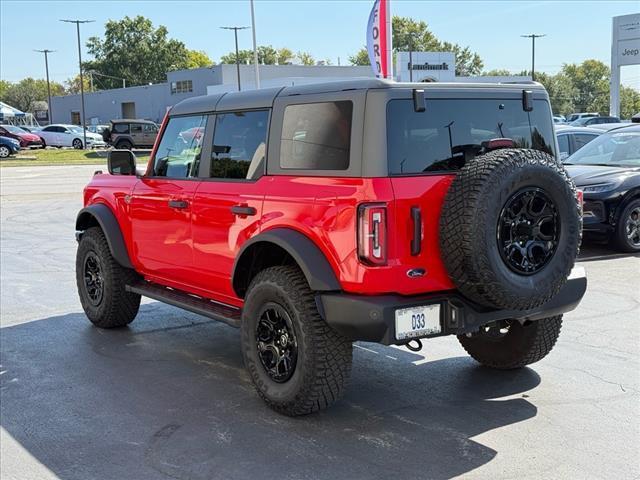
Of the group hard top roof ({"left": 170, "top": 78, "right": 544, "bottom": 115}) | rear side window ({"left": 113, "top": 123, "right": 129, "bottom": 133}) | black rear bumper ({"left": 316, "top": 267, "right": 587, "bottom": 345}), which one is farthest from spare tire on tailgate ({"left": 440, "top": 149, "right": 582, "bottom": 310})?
rear side window ({"left": 113, "top": 123, "right": 129, "bottom": 133})

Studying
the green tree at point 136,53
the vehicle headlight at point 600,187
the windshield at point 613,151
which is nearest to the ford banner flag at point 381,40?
the windshield at point 613,151

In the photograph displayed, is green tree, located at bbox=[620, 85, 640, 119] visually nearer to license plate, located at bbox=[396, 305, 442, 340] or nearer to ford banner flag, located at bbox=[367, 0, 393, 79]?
ford banner flag, located at bbox=[367, 0, 393, 79]

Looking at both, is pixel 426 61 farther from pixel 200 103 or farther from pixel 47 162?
pixel 200 103

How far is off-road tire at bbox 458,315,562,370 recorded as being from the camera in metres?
5.15

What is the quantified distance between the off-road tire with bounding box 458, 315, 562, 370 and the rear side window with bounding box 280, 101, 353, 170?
1.65 meters

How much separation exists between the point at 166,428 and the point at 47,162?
3407cm

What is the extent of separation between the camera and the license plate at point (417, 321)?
4.06m

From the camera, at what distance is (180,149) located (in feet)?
19.4

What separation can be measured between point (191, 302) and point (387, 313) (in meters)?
2.09

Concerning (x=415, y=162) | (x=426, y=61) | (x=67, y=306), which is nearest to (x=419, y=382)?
(x=415, y=162)

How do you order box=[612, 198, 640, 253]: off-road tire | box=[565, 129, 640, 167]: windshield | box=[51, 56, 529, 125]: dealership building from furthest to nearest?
box=[51, 56, 529, 125]: dealership building → box=[565, 129, 640, 167]: windshield → box=[612, 198, 640, 253]: off-road tire

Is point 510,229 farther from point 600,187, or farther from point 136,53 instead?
point 136,53

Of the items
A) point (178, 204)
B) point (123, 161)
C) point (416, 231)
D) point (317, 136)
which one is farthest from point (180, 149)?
point (416, 231)

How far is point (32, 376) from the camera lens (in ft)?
18.1
